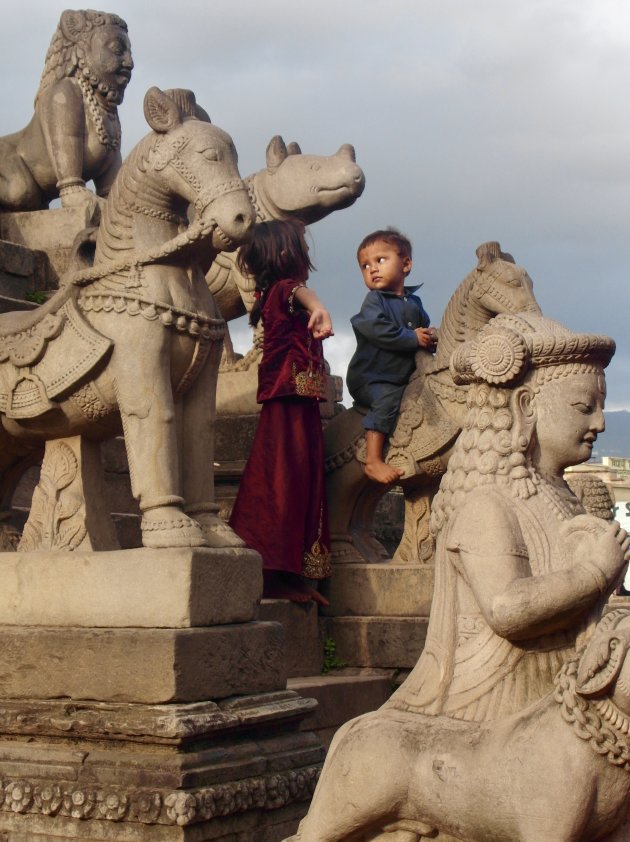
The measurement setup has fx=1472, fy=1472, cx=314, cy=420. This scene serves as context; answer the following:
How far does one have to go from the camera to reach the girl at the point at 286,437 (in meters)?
7.51

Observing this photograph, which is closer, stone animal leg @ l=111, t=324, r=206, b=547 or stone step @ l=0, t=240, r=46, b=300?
stone animal leg @ l=111, t=324, r=206, b=547

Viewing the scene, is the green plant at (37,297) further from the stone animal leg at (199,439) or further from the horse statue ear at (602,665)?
the horse statue ear at (602,665)

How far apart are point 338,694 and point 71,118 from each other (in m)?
4.21

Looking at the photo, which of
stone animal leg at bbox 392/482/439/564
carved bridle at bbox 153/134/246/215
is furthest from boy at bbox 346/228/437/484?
carved bridle at bbox 153/134/246/215

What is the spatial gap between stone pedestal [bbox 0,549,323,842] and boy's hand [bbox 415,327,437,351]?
8.07 feet

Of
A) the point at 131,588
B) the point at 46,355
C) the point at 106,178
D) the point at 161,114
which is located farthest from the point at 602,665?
the point at 106,178

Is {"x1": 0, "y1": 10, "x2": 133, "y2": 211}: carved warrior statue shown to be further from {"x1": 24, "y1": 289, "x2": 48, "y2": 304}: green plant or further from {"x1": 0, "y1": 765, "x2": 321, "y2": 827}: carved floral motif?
{"x1": 0, "y1": 765, "x2": 321, "y2": 827}: carved floral motif

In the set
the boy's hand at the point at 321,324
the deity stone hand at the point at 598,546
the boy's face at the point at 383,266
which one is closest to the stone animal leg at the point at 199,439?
the boy's hand at the point at 321,324

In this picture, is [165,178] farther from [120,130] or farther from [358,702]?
[120,130]

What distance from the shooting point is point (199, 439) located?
20.8ft

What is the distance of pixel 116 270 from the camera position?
6188 millimetres

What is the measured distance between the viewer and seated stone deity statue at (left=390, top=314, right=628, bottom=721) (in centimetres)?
429

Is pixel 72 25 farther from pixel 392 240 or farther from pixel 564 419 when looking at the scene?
pixel 564 419

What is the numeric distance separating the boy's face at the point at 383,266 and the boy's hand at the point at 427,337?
0.85 feet
